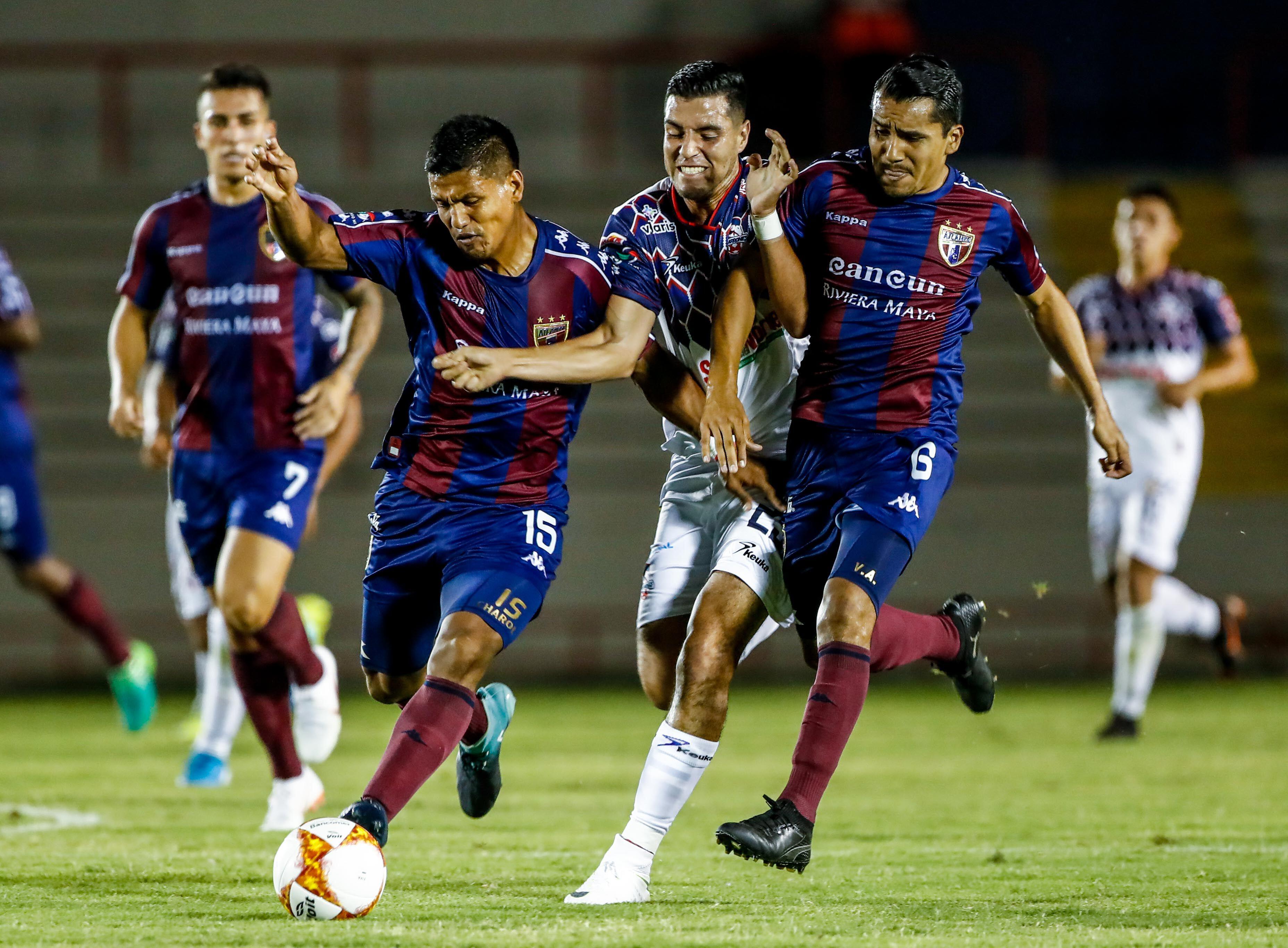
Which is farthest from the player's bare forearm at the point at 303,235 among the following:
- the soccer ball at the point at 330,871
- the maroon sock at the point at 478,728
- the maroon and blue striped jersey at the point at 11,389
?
the maroon and blue striped jersey at the point at 11,389

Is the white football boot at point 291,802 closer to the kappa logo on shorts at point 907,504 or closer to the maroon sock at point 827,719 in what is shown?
the maroon sock at point 827,719

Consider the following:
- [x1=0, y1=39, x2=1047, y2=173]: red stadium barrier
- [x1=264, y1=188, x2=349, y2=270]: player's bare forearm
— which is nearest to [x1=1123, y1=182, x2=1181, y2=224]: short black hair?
[x1=264, y1=188, x2=349, y2=270]: player's bare forearm

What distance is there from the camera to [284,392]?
6938 mm

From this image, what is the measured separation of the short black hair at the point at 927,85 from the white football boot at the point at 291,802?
3.16 m

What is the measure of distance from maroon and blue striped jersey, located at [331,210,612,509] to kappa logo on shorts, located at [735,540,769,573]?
0.53 metres

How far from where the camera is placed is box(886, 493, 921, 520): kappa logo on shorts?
5000mm

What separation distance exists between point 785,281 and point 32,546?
5.73 metres

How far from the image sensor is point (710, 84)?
5129 mm

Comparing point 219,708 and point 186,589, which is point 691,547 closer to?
point 219,708

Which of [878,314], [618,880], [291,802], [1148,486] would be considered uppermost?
[878,314]

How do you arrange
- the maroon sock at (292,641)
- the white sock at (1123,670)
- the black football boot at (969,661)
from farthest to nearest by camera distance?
the white sock at (1123,670) < the maroon sock at (292,641) < the black football boot at (969,661)

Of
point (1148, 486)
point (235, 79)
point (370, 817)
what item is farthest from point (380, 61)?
point (370, 817)

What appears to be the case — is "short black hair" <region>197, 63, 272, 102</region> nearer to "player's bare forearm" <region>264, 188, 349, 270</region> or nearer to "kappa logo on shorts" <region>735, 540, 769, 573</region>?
"player's bare forearm" <region>264, 188, 349, 270</region>

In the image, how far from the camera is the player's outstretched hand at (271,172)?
470 cm
